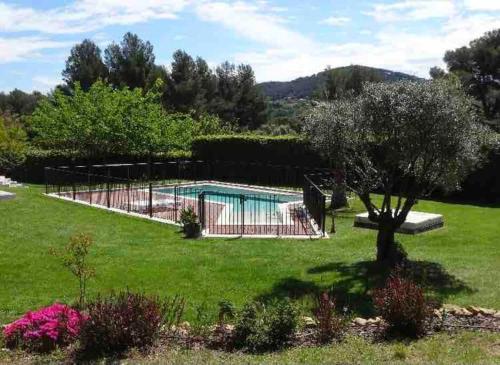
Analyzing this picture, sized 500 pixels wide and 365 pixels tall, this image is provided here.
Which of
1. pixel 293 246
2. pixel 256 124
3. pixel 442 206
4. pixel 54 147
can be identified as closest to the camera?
pixel 293 246

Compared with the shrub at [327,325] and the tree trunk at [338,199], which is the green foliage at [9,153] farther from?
the shrub at [327,325]

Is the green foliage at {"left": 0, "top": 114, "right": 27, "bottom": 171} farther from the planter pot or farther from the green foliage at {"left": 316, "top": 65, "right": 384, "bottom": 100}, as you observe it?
the green foliage at {"left": 316, "top": 65, "right": 384, "bottom": 100}

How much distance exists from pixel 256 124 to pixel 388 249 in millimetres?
53086

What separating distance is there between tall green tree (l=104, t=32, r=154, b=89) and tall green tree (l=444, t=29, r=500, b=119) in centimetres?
2670

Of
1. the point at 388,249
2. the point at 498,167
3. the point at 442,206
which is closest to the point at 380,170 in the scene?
the point at 388,249

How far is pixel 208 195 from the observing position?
20.0 metres

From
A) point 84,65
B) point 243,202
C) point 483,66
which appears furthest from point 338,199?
point 84,65

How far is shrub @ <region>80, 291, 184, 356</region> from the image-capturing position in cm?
546

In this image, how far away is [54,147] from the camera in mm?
29094

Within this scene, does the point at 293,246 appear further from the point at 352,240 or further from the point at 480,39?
the point at 480,39

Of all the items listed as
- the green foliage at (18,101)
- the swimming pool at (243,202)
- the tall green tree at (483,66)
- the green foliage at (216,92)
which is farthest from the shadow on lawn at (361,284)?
the green foliage at (18,101)

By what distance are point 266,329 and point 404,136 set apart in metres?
4.56

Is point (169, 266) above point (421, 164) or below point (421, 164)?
below

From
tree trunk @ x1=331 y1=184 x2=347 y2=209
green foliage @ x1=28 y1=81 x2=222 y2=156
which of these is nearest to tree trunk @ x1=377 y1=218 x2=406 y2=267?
tree trunk @ x1=331 y1=184 x2=347 y2=209
